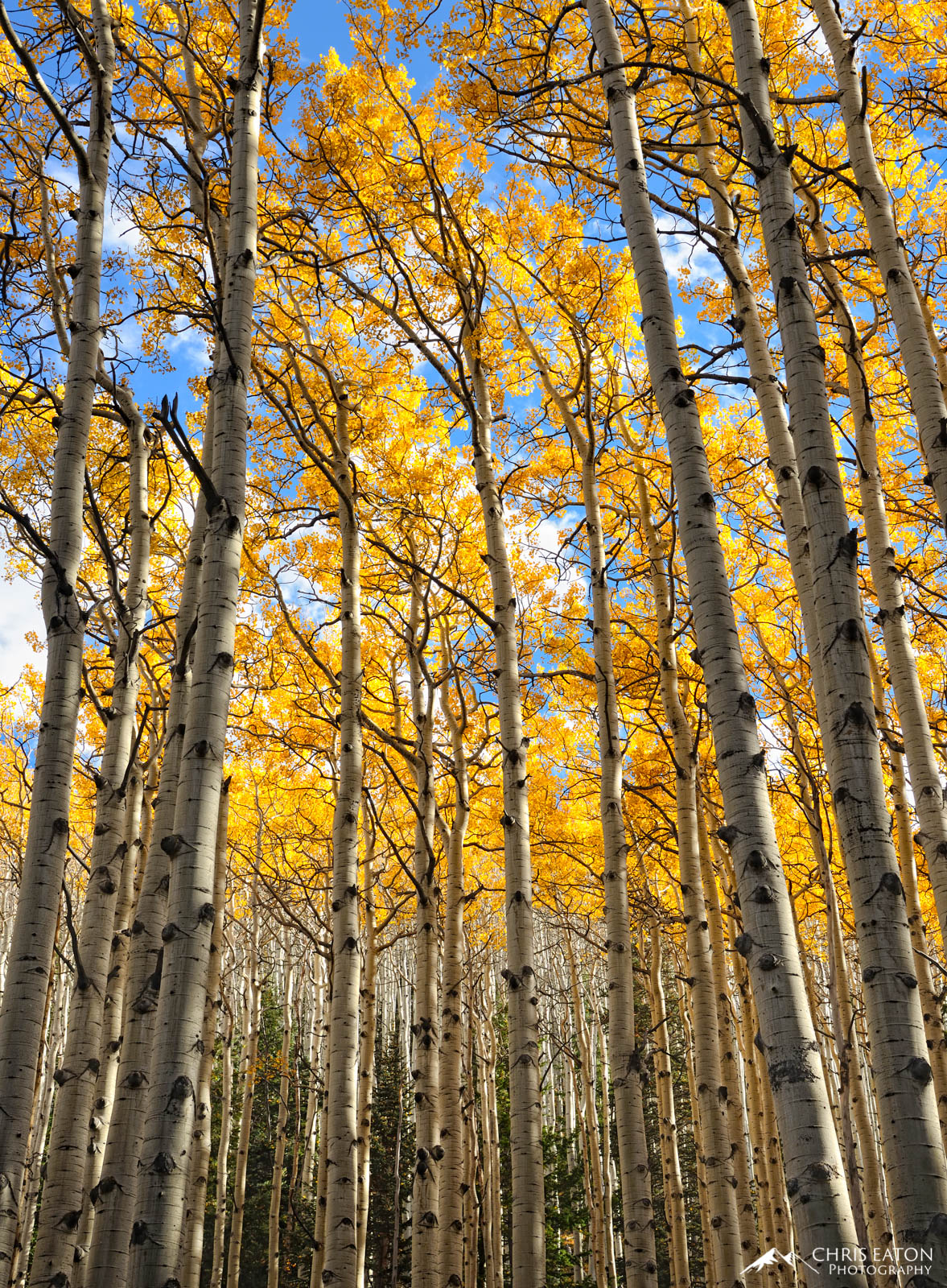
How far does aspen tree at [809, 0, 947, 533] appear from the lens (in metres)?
3.88

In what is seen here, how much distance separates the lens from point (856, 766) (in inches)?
99.3

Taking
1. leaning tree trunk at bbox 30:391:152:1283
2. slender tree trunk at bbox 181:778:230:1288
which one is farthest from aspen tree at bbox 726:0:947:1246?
slender tree trunk at bbox 181:778:230:1288

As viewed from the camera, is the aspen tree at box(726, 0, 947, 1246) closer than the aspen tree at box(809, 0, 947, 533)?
Yes

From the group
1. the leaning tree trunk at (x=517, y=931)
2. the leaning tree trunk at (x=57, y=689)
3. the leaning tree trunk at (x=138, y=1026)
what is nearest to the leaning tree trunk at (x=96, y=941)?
the leaning tree trunk at (x=138, y=1026)

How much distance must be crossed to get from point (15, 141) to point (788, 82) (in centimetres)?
656

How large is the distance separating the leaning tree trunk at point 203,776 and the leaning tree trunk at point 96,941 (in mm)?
1302

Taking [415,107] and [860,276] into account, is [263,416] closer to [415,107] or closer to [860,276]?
[415,107]

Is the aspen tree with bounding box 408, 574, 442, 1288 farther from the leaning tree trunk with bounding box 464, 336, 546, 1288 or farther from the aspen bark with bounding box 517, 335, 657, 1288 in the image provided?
the aspen bark with bounding box 517, 335, 657, 1288

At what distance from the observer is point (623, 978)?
5156 millimetres

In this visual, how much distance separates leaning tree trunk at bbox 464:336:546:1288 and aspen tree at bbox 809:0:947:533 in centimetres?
229

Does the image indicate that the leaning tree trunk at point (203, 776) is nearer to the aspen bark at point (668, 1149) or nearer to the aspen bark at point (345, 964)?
the aspen bark at point (345, 964)

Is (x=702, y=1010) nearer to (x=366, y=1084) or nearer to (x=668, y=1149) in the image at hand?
(x=366, y=1084)

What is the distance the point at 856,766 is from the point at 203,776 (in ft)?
7.11

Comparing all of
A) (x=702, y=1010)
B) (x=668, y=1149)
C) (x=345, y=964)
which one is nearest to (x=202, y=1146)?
(x=345, y=964)
